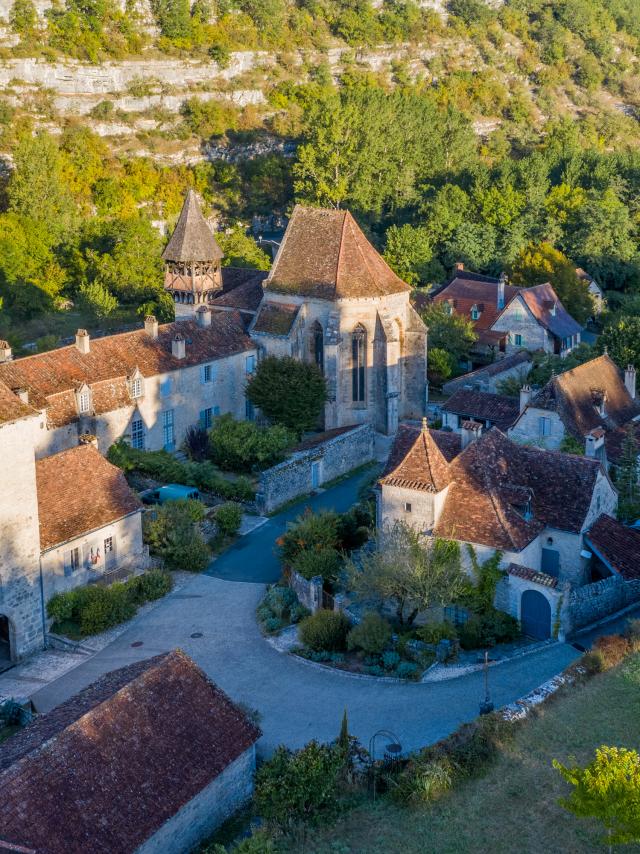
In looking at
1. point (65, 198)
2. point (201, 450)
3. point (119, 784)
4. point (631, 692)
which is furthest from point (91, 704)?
point (65, 198)

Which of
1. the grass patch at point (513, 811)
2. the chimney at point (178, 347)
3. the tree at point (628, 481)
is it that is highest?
the chimney at point (178, 347)

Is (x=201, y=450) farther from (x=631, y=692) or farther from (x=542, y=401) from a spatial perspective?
(x=631, y=692)

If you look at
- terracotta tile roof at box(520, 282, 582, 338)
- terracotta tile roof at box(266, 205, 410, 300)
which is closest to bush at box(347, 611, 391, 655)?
terracotta tile roof at box(266, 205, 410, 300)

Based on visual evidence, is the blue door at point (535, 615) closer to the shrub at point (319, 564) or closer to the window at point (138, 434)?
the shrub at point (319, 564)

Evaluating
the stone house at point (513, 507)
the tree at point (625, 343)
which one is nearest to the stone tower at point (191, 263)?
the tree at point (625, 343)

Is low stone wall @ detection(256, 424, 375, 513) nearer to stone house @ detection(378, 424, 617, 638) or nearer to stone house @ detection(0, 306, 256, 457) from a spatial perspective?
stone house @ detection(0, 306, 256, 457)

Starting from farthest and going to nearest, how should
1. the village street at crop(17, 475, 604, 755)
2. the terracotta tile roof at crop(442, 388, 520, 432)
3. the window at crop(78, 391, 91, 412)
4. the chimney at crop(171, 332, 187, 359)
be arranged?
the chimney at crop(171, 332, 187, 359)
the terracotta tile roof at crop(442, 388, 520, 432)
the window at crop(78, 391, 91, 412)
the village street at crop(17, 475, 604, 755)
